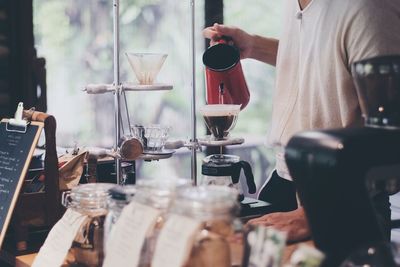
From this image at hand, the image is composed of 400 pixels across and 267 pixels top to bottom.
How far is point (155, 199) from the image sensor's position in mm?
1229

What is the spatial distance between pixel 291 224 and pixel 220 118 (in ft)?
1.69

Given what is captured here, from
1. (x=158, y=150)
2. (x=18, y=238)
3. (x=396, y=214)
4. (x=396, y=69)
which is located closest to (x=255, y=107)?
(x=396, y=214)

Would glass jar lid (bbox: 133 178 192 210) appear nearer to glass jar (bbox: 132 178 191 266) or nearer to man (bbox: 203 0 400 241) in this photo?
glass jar (bbox: 132 178 191 266)

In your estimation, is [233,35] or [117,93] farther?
[233,35]

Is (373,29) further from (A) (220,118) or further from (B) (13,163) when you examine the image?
(B) (13,163)

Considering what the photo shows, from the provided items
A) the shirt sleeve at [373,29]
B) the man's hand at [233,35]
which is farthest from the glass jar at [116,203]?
the man's hand at [233,35]

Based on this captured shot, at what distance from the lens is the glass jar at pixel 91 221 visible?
146cm

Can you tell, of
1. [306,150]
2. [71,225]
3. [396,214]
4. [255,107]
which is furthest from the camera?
[255,107]

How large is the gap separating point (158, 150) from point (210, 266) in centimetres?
86

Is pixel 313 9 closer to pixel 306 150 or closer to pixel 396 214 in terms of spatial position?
pixel 306 150

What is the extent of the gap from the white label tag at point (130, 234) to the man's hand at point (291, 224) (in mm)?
467

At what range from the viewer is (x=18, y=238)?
183cm

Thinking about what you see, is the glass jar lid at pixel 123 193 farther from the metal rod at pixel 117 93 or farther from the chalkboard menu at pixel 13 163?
the metal rod at pixel 117 93

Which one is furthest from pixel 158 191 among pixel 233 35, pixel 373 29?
pixel 233 35
